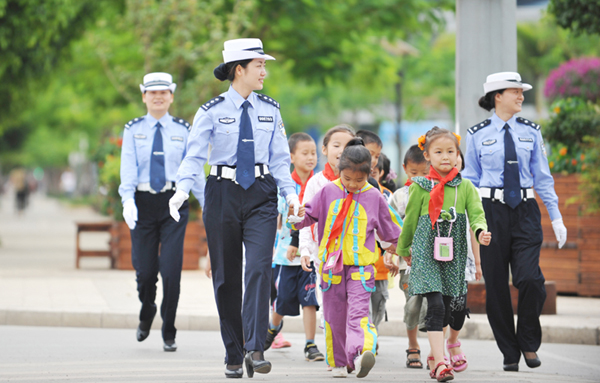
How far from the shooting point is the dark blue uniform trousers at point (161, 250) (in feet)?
24.3

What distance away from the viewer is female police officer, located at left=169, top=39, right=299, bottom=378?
19.3 ft

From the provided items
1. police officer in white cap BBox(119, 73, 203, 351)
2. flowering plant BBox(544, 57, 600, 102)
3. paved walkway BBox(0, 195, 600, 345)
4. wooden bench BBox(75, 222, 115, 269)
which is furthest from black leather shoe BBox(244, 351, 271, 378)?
flowering plant BBox(544, 57, 600, 102)

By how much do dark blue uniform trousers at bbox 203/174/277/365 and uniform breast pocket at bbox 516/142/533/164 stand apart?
2.03m

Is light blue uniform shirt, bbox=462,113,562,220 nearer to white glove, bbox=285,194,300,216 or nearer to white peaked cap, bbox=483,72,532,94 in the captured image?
white peaked cap, bbox=483,72,532,94

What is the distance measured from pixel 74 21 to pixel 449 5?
7437 millimetres

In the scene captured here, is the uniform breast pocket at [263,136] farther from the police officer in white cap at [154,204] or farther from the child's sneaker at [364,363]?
the child's sneaker at [364,363]

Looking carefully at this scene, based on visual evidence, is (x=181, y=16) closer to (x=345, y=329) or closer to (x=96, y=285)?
(x=96, y=285)

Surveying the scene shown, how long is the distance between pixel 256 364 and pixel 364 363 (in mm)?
710

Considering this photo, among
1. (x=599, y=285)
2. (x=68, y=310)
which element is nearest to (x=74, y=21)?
(x=68, y=310)

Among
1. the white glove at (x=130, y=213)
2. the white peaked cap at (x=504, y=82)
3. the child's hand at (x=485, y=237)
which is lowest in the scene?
the child's hand at (x=485, y=237)

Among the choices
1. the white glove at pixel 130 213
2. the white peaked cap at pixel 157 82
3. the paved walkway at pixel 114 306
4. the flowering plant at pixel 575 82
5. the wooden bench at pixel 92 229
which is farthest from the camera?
the flowering plant at pixel 575 82

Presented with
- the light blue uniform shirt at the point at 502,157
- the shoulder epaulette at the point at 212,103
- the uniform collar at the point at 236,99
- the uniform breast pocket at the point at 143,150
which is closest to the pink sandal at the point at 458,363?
the light blue uniform shirt at the point at 502,157

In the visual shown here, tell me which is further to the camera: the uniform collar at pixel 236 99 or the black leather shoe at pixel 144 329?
the black leather shoe at pixel 144 329

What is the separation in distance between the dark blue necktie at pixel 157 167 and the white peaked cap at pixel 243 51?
5.95ft
